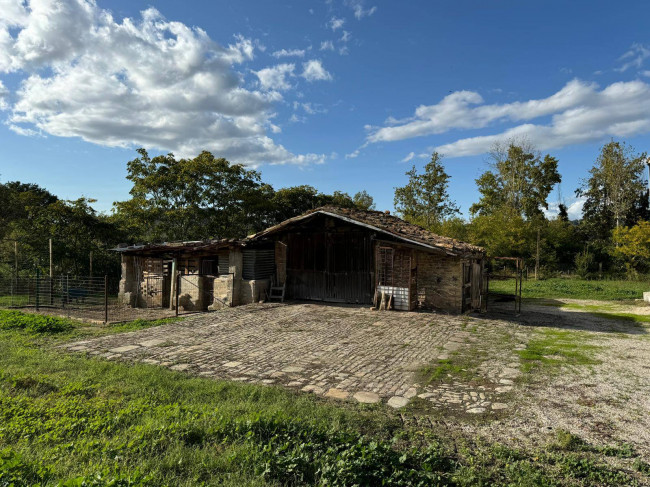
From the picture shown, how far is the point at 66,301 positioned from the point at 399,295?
13.8m

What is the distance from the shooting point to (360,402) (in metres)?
5.30

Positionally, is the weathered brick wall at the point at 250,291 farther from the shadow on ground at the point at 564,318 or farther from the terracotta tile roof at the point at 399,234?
the shadow on ground at the point at 564,318

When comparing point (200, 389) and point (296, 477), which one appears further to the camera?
point (200, 389)

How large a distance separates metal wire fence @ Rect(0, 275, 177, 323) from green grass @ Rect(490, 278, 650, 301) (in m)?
19.9

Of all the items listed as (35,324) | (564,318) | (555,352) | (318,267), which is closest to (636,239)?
(564,318)

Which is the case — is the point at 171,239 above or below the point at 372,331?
above

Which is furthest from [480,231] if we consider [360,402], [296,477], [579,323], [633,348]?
[296,477]

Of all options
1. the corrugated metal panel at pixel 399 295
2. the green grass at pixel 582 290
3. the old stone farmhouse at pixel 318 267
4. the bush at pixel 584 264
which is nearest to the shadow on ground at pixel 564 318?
the old stone farmhouse at pixel 318 267

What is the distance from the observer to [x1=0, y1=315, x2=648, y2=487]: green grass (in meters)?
3.20

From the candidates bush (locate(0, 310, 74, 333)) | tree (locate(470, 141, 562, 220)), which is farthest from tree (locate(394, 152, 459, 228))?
bush (locate(0, 310, 74, 333))

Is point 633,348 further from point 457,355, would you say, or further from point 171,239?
point 171,239

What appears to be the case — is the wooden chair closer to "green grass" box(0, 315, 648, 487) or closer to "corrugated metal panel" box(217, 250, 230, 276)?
"corrugated metal panel" box(217, 250, 230, 276)

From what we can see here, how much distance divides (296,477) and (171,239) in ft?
82.1

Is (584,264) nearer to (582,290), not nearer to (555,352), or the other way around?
(582,290)
